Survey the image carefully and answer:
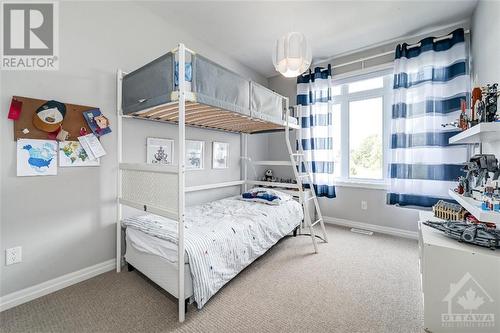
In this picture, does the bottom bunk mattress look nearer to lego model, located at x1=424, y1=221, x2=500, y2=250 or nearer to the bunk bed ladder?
the bunk bed ladder

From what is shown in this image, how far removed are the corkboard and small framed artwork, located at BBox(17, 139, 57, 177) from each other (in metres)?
0.05

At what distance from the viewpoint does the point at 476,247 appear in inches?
55.1

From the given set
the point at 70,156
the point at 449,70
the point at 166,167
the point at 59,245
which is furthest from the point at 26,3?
the point at 449,70

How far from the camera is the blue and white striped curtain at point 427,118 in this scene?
8.89ft

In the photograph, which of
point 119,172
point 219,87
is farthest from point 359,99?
point 119,172

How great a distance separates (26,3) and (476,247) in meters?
3.85

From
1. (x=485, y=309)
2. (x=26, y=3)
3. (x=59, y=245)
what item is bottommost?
(x=485, y=309)

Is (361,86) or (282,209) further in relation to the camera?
(361,86)

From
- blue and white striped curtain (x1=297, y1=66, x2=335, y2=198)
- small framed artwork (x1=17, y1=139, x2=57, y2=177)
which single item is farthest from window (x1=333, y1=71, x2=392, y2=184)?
small framed artwork (x1=17, y1=139, x2=57, y2=177)

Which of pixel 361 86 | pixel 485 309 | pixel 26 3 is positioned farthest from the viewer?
pixel 361 86

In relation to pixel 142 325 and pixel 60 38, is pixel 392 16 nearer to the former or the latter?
pixel 60 38

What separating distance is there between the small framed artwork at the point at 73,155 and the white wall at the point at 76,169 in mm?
65

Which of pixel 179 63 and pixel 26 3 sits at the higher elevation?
pixel 26 3

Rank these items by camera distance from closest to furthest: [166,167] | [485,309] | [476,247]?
[485,309] < [476,247] < [166,167]
